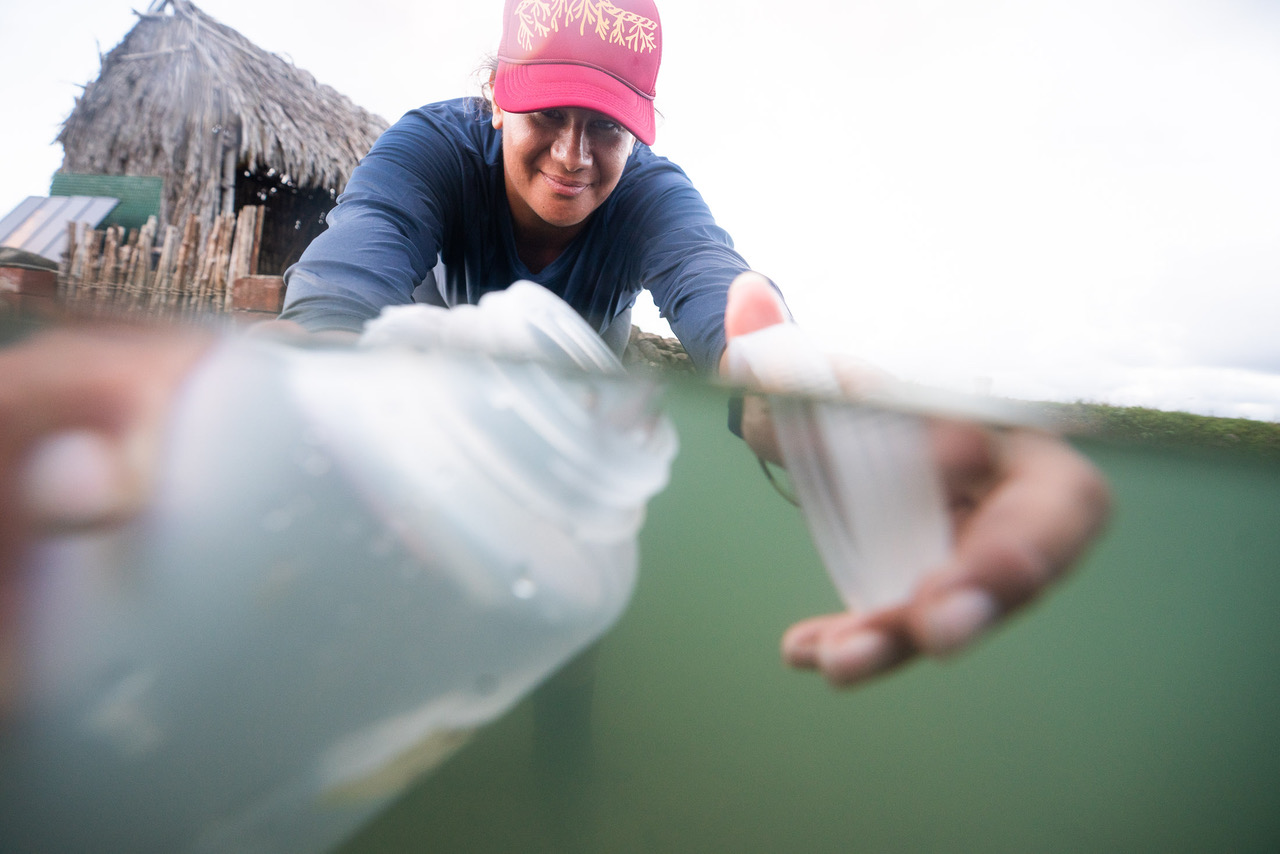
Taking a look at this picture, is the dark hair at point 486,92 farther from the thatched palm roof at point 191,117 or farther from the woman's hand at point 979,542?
the thatched palm roof at point 191,117

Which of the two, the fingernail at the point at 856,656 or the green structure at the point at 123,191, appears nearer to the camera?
the fingernail at the point at 856,656

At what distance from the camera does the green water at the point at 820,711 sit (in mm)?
448

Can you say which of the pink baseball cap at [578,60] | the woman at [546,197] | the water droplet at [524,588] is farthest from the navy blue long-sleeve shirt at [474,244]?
the water droplet at [524,588]

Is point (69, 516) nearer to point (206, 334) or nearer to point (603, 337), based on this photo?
point (206, 334)

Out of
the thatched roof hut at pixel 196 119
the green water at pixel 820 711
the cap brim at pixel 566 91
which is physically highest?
the thatched roof hut at pixel 196 119

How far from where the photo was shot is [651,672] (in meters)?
0.47

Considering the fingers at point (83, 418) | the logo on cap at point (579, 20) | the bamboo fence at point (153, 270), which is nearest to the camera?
the fingers at point (83, 418)

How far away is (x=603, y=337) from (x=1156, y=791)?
144cm

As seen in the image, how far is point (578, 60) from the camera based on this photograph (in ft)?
4.01

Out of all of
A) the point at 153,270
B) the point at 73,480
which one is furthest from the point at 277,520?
the point at 153,270

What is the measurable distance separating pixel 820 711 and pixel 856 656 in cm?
6

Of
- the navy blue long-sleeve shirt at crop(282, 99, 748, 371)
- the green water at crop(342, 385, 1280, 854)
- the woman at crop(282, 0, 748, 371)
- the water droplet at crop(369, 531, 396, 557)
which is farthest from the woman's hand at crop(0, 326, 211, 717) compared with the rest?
the woman at crop(282, 0, 748, 371)

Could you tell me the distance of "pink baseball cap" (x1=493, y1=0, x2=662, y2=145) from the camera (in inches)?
47.8

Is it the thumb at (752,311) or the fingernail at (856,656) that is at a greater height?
the thumb at (752,311)
